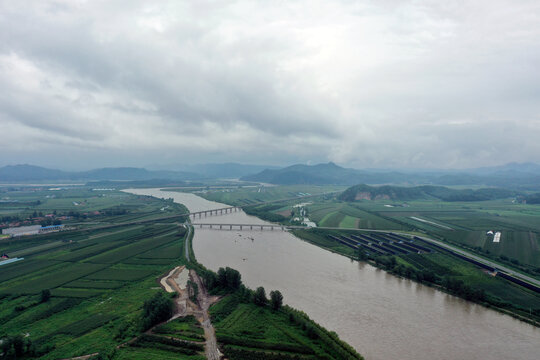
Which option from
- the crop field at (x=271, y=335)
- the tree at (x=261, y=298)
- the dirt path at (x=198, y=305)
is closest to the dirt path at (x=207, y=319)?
the dirt path at (x=198, y=305)

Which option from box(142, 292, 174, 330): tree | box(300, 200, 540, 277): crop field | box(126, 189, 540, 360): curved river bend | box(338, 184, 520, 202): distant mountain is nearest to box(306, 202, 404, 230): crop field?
box(300, 200, 540, 277): crop field

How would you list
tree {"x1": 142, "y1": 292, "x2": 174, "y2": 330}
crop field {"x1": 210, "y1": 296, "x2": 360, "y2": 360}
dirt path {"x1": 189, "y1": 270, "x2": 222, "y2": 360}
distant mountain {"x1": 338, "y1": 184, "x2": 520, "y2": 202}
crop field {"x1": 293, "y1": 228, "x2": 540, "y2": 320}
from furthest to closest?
distant mountain {"x1": 338, "y1": 184, "x2": 520, "y2": 202}
crop field {"x1": 293, "y1": 228, "x2": 540, "y2": 320}
tree {"x1": 142, "y1": 292, "x2": 174, "y2": 330}
dirt path {"x1": 189, "y1": 270, "x2": 222, "y2": 360}
crop field {"x1": 210, "y1": 296, "x2": 360, "y2": 360}

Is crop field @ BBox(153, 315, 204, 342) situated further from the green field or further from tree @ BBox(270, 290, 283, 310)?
tree @ BBox(270, 290, 283, 310)

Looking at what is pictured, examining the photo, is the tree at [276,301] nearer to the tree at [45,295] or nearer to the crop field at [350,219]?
the tree at [45,295]

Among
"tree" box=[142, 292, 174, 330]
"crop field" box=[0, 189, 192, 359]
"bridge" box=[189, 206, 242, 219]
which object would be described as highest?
"bridge" box=[189, 206, 242, 219]

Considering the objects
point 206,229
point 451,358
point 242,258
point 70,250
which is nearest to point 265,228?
point 206,229
